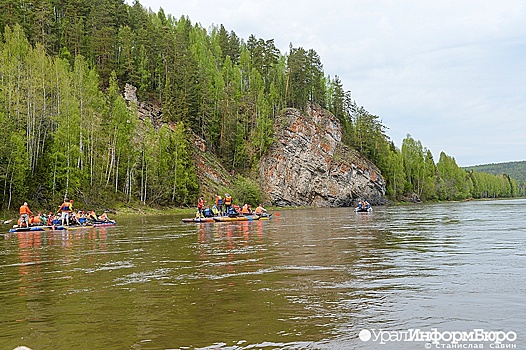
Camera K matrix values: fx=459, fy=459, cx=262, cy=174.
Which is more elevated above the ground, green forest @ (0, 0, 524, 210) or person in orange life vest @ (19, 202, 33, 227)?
green forest @ (0, 0, 524, 210)

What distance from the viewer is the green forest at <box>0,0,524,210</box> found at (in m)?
Answer: 46.4

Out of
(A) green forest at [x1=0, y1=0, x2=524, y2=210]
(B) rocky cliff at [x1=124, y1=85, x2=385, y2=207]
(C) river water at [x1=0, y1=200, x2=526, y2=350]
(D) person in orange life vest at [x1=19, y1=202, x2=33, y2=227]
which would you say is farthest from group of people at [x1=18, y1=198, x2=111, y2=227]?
(B) rocky cliff at [x1=124, y1=85, x2=385, y2=207]

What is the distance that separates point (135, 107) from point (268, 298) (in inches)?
2238

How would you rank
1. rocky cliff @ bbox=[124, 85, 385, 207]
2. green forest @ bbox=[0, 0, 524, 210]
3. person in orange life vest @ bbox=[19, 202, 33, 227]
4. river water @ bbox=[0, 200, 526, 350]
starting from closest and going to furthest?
1. river water @ bbox=[0, 200, 526, 350]
2. person in orange life vest @ bbox=[19, 202, 33, 227]
3. green forest @ bbox=[0, 0, 524, 210]
4. rocky cliff @ bbox=[124, 85, 385, 207]

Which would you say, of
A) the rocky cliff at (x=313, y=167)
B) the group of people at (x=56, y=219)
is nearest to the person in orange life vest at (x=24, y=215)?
the group of people at (x=56, y=219)

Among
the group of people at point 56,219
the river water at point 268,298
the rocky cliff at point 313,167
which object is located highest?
the rocky cliff at point 313,167

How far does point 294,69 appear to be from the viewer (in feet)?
329

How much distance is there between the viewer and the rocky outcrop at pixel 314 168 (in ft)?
284

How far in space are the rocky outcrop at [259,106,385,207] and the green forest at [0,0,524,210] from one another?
11.3 feet

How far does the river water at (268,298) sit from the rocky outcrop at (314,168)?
222 ft

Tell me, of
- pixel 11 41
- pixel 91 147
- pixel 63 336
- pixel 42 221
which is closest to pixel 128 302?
pixel 63 336

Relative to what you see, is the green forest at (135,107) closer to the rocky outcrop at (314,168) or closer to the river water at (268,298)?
the rocky outcrop at (314,168)

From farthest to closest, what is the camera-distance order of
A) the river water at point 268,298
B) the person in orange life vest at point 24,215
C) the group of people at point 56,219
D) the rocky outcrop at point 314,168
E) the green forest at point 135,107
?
the rocky outcrop at point 314,168 → the green forest at point 135,107 → the group of people at point 56,219 → the person in orange life vest at point 24,215 → the river water at point 268,298

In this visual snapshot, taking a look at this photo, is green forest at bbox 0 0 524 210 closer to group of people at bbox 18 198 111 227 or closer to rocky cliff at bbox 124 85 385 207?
rocky cliff at bbox 124 85 385 207
